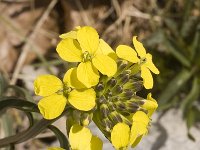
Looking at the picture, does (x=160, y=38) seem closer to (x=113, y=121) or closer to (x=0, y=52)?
(x=0, y=52)

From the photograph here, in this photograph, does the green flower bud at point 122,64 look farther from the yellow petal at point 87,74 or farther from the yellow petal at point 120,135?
the yellow petal at point 120,135

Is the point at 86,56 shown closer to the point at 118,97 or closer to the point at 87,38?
the point at 87,38

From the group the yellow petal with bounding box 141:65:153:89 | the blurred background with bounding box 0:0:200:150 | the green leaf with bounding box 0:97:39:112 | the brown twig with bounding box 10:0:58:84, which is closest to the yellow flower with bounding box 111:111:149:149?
the yellow petal with bounding box 141:65:153:89

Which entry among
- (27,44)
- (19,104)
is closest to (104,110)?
(19,104)

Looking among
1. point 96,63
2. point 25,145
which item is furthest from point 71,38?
point 25,145

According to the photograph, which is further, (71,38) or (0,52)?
(0,52)

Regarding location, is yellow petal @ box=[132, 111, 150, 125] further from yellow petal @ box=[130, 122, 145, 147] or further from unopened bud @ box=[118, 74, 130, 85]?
unopened bud @ box=[118, 74, 130, 85]
